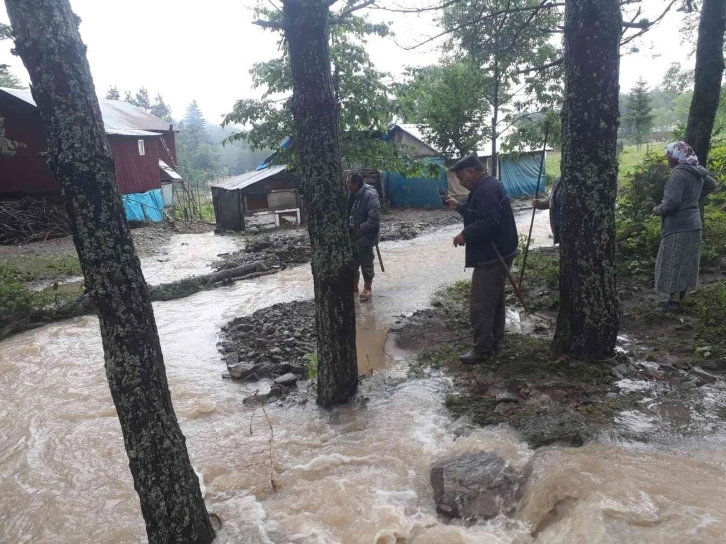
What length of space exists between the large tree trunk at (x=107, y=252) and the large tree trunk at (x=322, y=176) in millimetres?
1869

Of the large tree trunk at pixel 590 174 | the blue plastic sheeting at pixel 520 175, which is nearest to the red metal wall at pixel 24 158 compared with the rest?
the blue plastic sheeting at pixel 520 175

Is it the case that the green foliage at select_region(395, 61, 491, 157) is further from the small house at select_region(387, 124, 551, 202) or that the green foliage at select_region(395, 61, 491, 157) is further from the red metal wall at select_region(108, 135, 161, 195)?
the red metal wall at select_region(108, 135, 161, 195)

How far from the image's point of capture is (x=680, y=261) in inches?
225

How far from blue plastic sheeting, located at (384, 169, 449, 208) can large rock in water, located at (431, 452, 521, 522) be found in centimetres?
2302

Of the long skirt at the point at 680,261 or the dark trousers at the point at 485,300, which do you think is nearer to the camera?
the dark trousers at the point at 485,300

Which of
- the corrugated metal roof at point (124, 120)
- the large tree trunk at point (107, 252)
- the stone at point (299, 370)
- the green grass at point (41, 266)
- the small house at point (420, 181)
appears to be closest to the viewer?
the large tree trunk at point (107, 252)

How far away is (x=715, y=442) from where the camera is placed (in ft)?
11.3

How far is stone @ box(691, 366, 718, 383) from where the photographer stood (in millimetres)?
4266

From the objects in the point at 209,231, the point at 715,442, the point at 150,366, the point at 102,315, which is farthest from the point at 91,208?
the point at 209,231

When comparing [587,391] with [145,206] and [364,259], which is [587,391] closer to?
[364,259]

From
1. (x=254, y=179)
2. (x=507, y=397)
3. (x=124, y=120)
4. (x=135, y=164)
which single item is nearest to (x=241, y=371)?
(x=507, y=397)

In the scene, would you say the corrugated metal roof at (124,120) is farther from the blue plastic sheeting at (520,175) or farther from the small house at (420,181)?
the blue plastic sheeting at (520,175)

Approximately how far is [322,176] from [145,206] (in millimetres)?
23744

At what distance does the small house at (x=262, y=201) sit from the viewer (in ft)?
72.2
